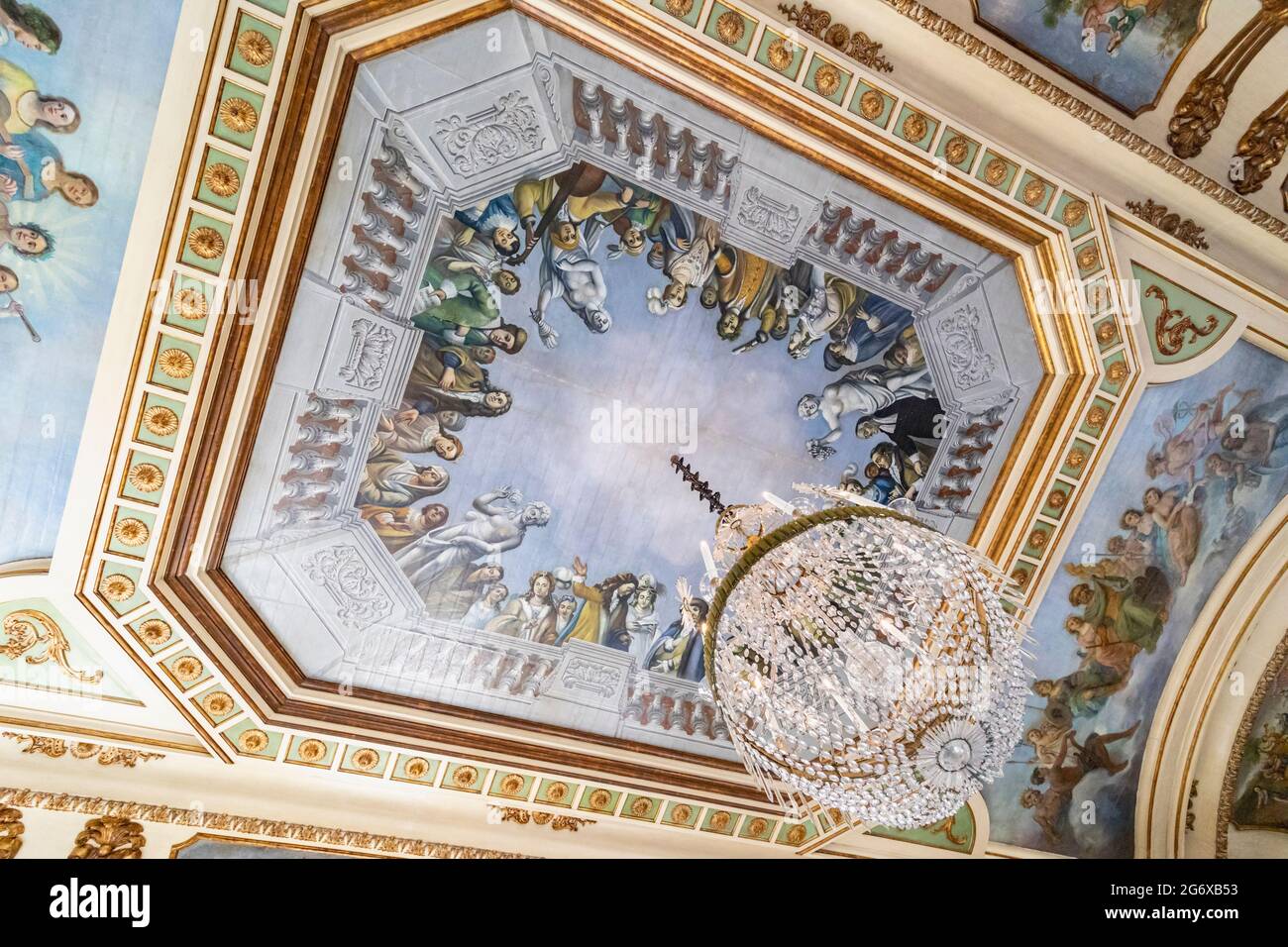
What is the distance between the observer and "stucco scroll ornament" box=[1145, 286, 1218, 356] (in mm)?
6887

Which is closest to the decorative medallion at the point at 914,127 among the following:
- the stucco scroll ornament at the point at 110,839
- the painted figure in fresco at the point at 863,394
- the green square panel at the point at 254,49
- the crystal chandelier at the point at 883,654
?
the painted figure in fresco at the point at 863,394

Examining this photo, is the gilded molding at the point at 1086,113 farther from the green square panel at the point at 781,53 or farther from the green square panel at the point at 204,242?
the green square panel at the point at 204,242

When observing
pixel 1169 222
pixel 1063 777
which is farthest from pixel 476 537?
pixel 1063 777

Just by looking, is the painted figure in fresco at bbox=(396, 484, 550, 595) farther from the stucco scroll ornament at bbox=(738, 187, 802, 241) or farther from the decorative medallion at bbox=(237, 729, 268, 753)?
the stucco scroll ornament at bbox=(738, 187, 802, 241)

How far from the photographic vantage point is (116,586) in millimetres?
5656

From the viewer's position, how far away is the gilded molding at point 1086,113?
18.0 feet

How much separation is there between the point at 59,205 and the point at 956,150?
605 cm

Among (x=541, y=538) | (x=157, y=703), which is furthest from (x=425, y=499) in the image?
(x=157, y=703)

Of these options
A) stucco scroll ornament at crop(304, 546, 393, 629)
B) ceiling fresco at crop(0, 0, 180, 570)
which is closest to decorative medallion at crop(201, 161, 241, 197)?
ceiling fresco at crop(0, 0, 180, 570)

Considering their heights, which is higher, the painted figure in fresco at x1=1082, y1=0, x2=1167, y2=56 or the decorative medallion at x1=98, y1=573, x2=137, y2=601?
the painted figure in fresco at x1=1082, y1=0, x2=1167, y2=56

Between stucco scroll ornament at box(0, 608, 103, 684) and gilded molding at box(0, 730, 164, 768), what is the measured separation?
1.61 feet

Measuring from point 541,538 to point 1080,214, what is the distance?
5.06 meters
